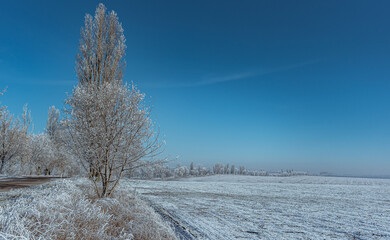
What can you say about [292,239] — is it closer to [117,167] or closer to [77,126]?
[117,167]

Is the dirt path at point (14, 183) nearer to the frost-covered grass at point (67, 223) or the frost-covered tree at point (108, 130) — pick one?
the frost-covered tree at point (108, 130)

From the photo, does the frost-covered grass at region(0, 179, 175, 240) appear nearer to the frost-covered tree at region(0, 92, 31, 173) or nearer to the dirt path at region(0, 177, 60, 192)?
the dirt path at region(0, 177, 60, 192)

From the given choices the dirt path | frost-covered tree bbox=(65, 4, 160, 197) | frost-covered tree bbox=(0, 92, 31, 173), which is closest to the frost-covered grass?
frost-covered tree bbox=(65, 4, 160, 197)

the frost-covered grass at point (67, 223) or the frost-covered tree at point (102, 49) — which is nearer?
the frost-covered grass at point (67, 223)

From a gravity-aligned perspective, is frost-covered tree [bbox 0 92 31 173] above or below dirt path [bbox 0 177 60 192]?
above

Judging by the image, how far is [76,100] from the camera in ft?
26.3

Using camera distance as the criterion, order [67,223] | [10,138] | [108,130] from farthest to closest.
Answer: [10,138]
[108,130]
[67,223]

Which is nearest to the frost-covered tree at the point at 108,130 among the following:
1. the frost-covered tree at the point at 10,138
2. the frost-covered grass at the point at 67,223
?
the frost-covered grass at the point at 67,223

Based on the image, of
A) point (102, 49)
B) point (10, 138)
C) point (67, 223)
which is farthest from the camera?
point (10, 138)

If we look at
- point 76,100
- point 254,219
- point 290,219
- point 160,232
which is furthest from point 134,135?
point 290,219

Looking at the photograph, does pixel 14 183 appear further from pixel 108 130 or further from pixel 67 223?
pixel 67 223

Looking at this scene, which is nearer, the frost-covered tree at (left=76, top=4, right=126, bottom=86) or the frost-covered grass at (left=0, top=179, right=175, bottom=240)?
the frost-covered grass at (left=0, top=179, right=175, bottom=240)

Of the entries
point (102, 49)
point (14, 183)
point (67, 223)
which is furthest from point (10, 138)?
point (67, 223)

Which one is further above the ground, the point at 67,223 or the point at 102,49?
the point at 102,49
